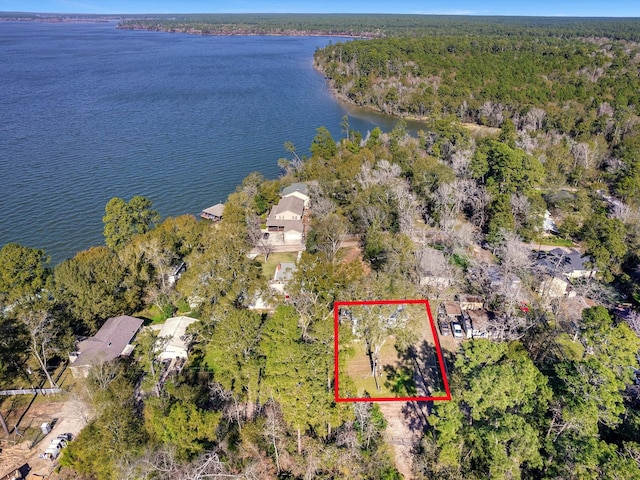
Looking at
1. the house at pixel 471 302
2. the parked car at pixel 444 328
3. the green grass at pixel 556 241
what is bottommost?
the parked car at pixel 444 328

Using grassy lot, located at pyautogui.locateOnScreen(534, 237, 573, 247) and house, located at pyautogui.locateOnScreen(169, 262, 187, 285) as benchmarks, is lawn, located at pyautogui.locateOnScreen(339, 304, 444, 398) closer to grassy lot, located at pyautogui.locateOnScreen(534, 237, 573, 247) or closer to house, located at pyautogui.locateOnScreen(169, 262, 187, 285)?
house, located at pyautogui.locateOnScreen(169, 262, 187, 285)

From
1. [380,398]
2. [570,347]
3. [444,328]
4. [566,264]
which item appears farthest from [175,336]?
[566,264]

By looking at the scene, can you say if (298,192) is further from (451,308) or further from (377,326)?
(377,326)

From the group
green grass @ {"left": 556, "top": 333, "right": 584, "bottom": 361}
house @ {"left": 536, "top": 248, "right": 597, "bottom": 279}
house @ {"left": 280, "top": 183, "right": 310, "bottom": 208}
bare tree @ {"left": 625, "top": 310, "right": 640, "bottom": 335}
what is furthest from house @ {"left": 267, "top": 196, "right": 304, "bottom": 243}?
bare tree @ {"left": 625, "top": 310, "right": 640, "bottom": 335}

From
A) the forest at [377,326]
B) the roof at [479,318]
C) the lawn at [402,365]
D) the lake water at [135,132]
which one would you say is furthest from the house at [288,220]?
the roof at [479,318]

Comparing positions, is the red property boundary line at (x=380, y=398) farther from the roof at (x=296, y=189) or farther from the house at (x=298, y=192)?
the roof at (x=296, y=189)

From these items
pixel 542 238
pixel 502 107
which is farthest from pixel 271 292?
pixel 502 107
